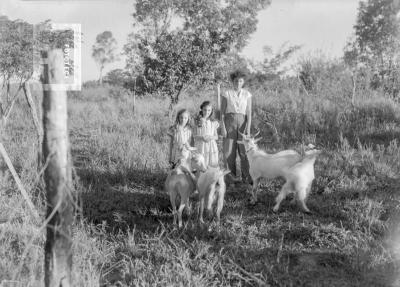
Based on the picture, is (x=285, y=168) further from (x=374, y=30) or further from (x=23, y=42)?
(x=374, y=30)

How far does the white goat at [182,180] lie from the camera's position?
499 centimetres

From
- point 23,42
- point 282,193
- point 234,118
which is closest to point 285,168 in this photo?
point 282,193

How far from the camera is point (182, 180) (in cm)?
498

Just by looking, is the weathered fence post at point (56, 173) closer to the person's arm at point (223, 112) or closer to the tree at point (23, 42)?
the person's arm at point (223, 112)

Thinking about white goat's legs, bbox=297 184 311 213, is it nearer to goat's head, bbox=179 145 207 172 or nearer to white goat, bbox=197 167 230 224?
white goat, bbox=197 167 230 224

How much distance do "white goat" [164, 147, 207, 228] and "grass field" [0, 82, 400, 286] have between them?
26cm

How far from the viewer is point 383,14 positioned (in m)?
19.7

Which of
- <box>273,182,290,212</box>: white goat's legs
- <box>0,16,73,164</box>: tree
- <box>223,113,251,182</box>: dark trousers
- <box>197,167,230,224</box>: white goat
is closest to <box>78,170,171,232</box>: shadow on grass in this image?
<box>197,167,230,224</box>: white goat

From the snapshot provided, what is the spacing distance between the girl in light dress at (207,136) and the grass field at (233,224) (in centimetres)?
70

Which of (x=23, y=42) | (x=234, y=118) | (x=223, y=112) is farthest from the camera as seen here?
(x=23, y=42)

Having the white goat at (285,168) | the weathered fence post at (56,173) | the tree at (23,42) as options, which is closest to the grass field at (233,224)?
the weathered fence post at (56,173)

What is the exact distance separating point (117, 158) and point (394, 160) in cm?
494

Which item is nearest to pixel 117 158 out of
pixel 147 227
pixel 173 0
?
pixel 147 227

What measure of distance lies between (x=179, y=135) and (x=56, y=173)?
2.82m
